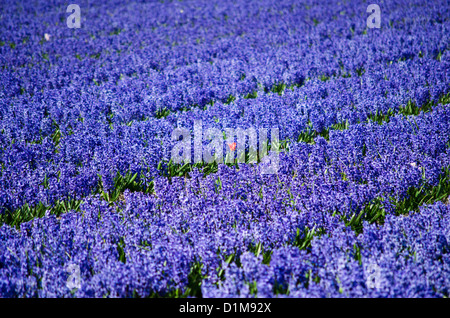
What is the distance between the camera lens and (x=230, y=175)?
4246mm

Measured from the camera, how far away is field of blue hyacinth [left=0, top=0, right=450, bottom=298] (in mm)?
2863

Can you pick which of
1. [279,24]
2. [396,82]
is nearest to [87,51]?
[279,24]

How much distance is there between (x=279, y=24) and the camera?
12.3m

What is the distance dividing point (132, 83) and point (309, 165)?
15.2ft

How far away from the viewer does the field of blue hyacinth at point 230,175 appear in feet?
9.39
